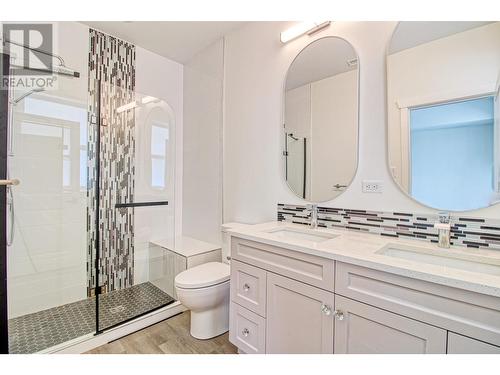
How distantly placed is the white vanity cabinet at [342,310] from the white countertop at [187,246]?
849 millimetres

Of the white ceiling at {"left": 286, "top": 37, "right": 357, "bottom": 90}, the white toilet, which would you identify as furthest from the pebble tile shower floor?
the white ceiling at {"left": 286, "top": 37, "right": 357, "bottom": 90}

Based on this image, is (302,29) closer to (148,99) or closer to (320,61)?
(320,61)

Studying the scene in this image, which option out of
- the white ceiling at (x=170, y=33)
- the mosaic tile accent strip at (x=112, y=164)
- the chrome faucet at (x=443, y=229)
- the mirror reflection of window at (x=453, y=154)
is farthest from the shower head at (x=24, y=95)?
the chrome faucet at (x=443, y=229)

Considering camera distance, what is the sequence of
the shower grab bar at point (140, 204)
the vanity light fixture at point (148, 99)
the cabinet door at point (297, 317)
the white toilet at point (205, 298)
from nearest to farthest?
the cabinet door at point (297, 317)
the white toilet at point (205, 298)
the shower grab bar at point (140, 204)
the vanity light fixture at point (148, 99)

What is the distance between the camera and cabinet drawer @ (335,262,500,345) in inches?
32.0

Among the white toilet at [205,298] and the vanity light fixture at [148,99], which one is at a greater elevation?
the vanity light fixture at [148,99]

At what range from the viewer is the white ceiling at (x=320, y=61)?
1.65m

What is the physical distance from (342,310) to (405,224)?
0.63 metres

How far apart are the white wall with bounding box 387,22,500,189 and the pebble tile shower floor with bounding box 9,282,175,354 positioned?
2.29m

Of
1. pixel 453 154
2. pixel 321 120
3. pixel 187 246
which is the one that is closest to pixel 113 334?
pixel 187 246

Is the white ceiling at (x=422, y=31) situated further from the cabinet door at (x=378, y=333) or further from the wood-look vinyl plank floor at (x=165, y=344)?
the wood-look vinyl plank floor at (x=165, y=344)

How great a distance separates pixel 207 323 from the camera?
187 cm
